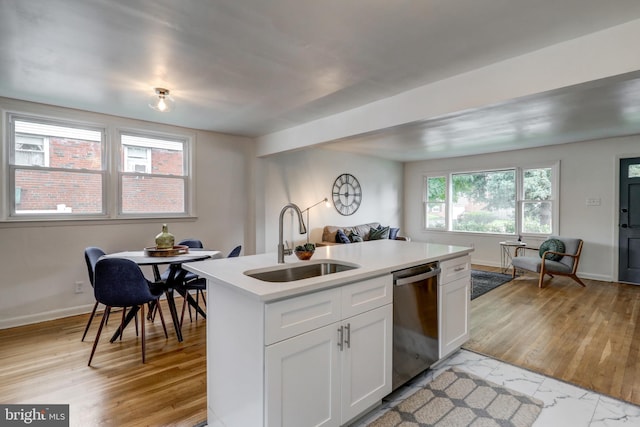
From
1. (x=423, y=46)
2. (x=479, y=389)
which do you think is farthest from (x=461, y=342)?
(x=423, y=46)

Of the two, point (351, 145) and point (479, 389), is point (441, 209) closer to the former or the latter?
point (351, 145)

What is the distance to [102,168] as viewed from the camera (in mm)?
3875

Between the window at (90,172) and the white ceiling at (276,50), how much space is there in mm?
387

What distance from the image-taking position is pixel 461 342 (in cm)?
269

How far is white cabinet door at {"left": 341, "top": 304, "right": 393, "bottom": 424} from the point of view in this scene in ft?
5.65

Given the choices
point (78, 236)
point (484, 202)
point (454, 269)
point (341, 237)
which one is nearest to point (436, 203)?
point (484, 202)

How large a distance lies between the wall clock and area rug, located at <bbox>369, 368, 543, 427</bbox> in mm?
4399

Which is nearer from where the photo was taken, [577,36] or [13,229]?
[577,36]

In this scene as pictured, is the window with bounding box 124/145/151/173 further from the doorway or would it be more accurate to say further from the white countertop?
the doorway

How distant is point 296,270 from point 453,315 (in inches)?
55.6

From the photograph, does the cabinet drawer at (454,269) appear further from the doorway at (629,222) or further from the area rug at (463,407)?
the doorway at (629,222)

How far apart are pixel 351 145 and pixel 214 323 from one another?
4665 millimetres

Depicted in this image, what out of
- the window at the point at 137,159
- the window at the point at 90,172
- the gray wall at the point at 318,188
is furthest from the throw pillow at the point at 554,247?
the window at the point at 137,159

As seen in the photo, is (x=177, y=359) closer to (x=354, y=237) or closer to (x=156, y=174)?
(x=156, y=174)
